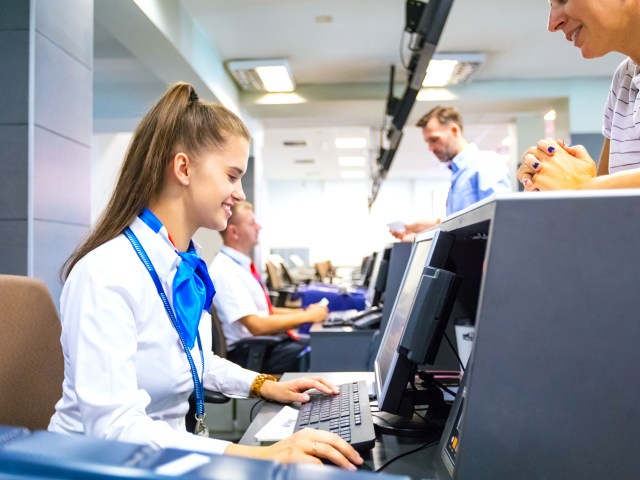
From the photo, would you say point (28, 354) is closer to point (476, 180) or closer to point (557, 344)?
point (557, 344)

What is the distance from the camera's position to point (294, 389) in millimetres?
1260

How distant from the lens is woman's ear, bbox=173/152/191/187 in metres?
1.10

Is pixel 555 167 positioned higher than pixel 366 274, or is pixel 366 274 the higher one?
pixel 555 167

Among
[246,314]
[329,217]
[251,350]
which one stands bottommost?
[251,350]

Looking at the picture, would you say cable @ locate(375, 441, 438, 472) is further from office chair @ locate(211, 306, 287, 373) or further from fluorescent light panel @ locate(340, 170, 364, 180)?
fluorescent light panel @ locate(340, 170, 364, 180)

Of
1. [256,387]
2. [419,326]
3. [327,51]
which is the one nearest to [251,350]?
[256,387]

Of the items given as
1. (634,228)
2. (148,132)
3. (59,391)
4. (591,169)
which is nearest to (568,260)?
(634,228)

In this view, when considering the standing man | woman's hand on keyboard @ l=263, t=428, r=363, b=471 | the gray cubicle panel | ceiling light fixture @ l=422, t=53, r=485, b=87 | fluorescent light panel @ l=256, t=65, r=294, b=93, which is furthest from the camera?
fluorescent light panel @ l=256, t=65, r=294, b=93

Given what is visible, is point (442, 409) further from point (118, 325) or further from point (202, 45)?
point (202, 45)

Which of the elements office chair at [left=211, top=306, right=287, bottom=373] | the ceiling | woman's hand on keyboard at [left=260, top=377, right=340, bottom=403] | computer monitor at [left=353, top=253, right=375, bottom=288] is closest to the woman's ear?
woman's hand on keyboard at [left=260, top=377, right=340, bottom=403]

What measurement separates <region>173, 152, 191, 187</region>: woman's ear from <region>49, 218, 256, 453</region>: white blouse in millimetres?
107

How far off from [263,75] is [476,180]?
3780mm

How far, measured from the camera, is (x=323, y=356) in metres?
2.67

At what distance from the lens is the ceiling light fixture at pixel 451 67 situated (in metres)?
5.81
